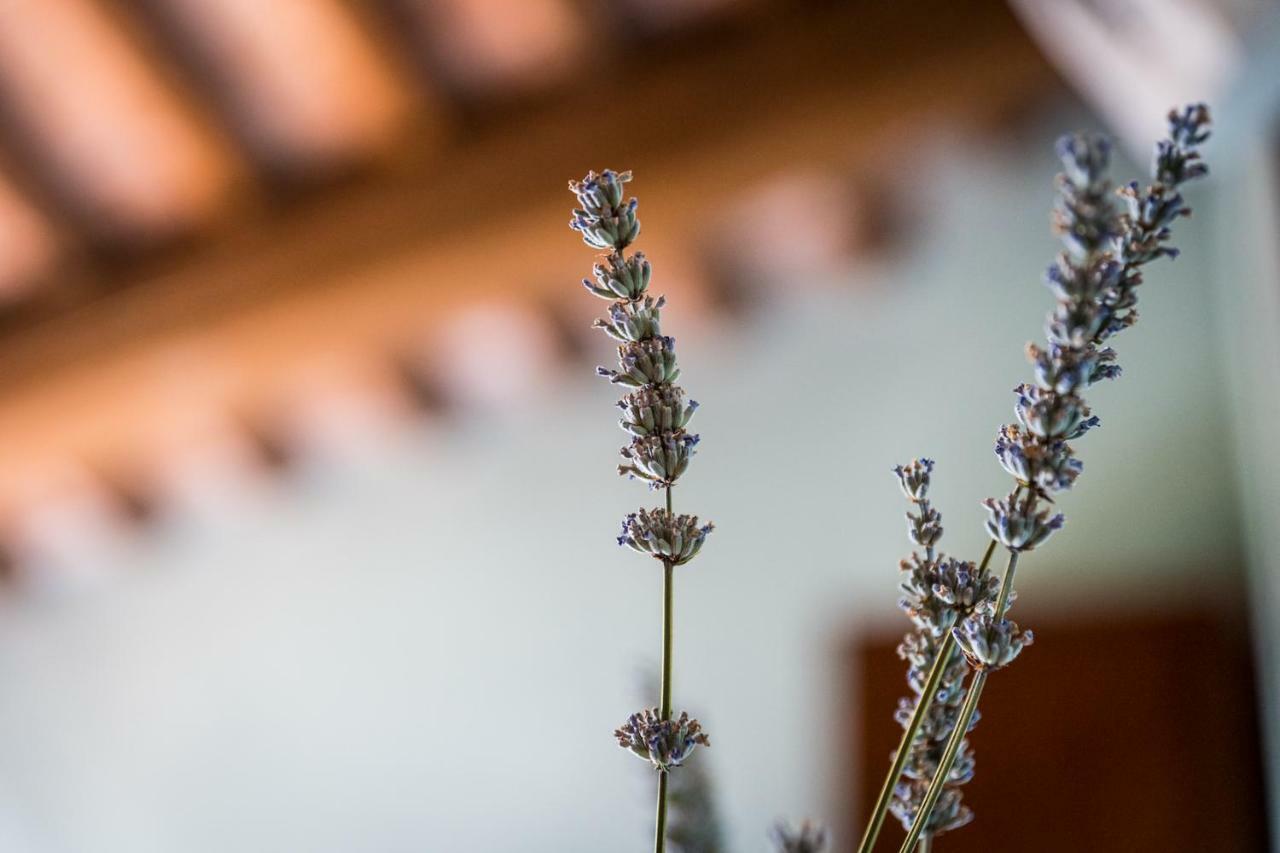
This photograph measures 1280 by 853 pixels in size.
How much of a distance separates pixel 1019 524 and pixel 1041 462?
0.02 metres

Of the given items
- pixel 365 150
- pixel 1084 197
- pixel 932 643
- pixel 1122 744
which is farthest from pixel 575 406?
pixel 1084 197

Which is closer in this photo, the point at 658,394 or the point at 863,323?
the point at 658,394

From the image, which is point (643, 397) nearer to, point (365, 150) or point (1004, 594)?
point (1004, 594)

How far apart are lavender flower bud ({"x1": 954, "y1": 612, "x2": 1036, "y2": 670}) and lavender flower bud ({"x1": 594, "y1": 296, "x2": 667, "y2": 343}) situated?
16 centimetres

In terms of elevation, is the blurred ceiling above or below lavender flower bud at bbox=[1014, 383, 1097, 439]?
above

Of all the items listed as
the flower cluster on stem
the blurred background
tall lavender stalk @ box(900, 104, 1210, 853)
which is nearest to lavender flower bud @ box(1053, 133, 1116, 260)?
tall lavender stalk @ box(900, 104, 1210, 853)

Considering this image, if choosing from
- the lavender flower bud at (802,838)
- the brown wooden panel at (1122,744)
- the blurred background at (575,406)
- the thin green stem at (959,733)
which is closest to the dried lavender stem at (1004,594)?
the thin green stem at (959,733)

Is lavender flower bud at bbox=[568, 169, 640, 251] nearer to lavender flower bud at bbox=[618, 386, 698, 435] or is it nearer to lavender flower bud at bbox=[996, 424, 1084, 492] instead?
lavender flower bud at bbox=[618, 386, 698, 435]

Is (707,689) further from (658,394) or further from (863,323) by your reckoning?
(658,394)

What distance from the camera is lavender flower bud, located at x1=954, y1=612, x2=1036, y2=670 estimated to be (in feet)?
1.38

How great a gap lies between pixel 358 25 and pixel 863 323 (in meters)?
1.95

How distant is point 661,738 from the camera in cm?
44

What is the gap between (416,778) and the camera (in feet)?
14.2

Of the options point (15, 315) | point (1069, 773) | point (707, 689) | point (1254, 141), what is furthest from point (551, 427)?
point (1254, 141)
